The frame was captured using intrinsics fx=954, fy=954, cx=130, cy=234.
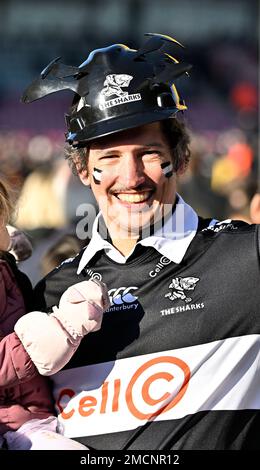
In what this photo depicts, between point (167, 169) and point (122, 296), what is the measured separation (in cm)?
51

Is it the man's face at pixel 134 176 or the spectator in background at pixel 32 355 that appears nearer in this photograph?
the spectator in background at pixel 32 355

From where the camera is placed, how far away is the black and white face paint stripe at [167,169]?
3568 mm

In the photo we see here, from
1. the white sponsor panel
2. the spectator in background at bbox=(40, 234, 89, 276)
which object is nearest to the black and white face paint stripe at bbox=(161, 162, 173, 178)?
the white sponsor panel

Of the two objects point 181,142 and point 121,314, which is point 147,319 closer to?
point 121,314

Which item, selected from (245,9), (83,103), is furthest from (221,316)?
(245,9)

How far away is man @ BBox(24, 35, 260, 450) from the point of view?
331 cm

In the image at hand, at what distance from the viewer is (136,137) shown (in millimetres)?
3518

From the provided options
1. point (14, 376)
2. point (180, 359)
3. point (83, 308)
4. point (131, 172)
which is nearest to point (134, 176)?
point (131, 172)

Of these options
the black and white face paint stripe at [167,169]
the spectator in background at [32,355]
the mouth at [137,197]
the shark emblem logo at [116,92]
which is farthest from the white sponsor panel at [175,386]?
the shark emblem logo at [116,92]

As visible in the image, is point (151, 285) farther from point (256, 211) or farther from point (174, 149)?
point (256, 211)

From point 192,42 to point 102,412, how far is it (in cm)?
3451

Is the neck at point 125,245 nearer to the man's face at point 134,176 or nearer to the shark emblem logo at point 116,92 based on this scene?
the man's face at point 134,176

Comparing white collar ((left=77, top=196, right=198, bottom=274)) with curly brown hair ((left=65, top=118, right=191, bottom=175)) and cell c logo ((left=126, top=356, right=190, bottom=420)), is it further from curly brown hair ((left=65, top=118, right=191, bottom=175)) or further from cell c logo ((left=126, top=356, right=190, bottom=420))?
cell c logo ((left=126, top=356, right=190, bottom=420))

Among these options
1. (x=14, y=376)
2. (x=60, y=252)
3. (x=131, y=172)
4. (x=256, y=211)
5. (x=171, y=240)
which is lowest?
(x=60, y=252)
